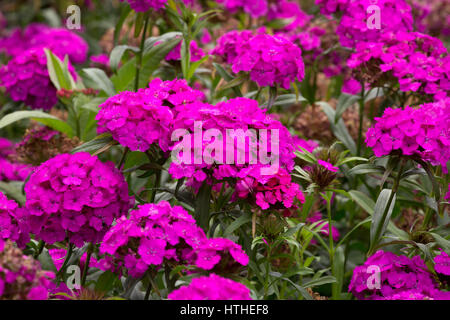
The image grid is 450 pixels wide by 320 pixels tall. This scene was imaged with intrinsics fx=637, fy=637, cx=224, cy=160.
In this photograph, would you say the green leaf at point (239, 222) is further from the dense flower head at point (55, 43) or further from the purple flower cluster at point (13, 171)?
the dense flower head at point (55, 43)

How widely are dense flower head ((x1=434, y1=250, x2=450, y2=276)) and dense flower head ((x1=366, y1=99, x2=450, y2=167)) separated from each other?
0.86 ft

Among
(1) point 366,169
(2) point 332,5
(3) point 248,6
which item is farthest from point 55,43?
(1) point 366,169

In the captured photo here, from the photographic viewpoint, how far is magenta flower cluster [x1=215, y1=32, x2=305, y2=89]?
1.97 metres

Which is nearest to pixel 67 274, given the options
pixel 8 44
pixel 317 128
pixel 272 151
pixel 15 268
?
pixel 15 268

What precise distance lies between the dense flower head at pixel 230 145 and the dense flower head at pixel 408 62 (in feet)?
2.10

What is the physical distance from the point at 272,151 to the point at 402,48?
0.84 meters

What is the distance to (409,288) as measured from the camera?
1.72 meters

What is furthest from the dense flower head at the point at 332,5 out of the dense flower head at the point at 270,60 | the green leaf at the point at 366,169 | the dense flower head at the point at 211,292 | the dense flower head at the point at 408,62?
the dense flower head at the point at 211,292

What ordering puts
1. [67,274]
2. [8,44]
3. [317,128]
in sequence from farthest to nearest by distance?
1. [8,44]
2. [317,128]
3. [67,274]

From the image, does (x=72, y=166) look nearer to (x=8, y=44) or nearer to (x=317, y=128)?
(x=317, y=128)

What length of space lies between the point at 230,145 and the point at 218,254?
0.28 m

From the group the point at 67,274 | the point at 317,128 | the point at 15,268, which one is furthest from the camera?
the point at 317,128

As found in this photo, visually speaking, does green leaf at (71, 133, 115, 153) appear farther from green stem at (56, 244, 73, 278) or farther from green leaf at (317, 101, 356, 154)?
green leaf at (317, 101, 356, 154)

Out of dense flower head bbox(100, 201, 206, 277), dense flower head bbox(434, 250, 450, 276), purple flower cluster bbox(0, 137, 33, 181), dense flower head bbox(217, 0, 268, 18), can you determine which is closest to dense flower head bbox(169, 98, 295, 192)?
dense flower head bbox(100, 201, 206, 277)
